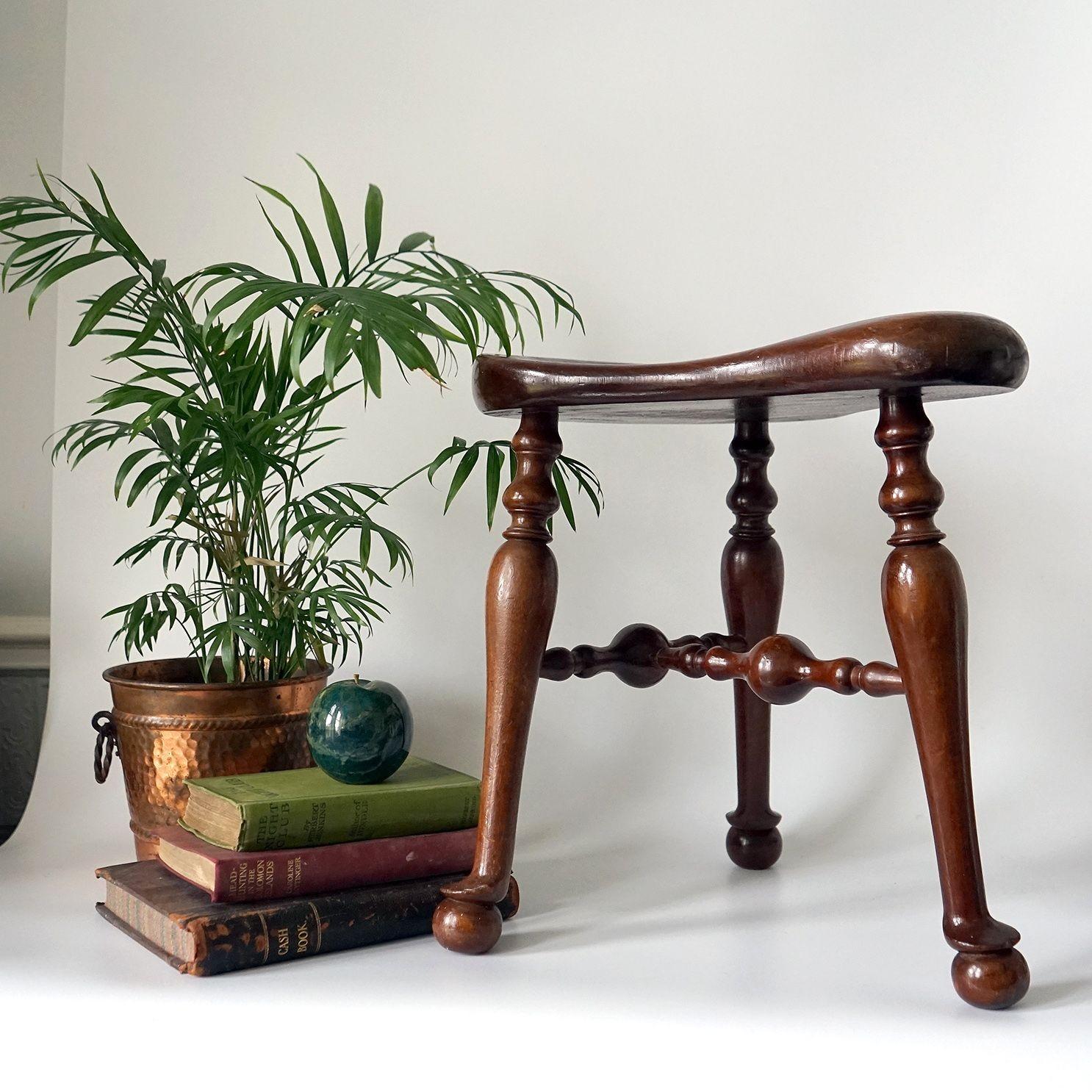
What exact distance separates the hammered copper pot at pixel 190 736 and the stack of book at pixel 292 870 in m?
0.10

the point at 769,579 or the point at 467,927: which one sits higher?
the point at 769,579

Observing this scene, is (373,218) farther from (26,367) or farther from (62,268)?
(26,367)

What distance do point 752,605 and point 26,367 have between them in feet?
3.43

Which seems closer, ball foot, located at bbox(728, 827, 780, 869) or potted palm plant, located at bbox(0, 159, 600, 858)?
potted palm plant, located at bbox(0, 159, 600, 858)

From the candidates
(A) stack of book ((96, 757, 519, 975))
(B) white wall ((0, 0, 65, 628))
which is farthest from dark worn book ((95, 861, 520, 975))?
(B) white wall ((0, 0, 65, 628))

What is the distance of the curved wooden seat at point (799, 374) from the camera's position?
79cm

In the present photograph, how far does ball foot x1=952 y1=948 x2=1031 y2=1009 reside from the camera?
0.82 m

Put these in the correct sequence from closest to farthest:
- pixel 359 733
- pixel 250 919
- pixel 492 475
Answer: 1. pixel 250 919
2. pixel 359 733
3. pixel 492 475

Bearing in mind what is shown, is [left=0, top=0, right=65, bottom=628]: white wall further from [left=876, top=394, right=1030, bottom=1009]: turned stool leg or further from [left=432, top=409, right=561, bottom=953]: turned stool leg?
[left=876, top=394, right=1030, bottom=1009]: turned stool leg

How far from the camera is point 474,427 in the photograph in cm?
159

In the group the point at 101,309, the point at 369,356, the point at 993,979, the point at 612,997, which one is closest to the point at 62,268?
the point at 101,309

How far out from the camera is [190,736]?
1158 millimetres

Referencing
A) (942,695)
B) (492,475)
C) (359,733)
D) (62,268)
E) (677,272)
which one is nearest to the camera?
(942,695)

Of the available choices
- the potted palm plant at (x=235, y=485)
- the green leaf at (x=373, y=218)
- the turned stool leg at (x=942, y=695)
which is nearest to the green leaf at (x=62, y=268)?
the potted palm plant at (x=235, y=485)
